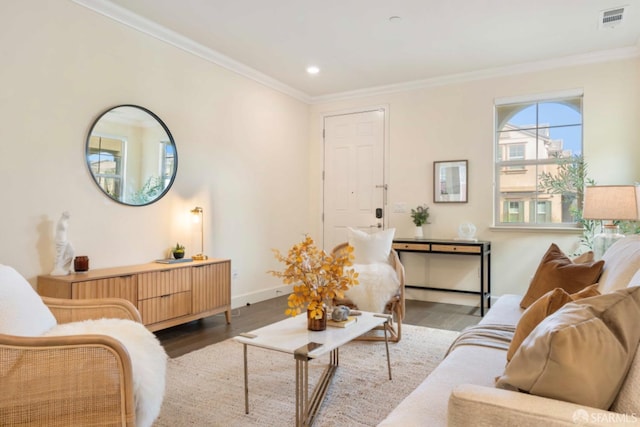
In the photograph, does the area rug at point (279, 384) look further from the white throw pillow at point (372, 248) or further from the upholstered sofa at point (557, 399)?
the upholstered sofa at point (557, 399)

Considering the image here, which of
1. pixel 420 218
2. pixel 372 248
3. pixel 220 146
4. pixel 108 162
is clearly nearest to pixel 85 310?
pixel 108 162

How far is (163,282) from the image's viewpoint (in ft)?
11.4

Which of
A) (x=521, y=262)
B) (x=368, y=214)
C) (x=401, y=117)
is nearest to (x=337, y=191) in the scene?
(x=368, y=214)

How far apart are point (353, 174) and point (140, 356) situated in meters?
4.27

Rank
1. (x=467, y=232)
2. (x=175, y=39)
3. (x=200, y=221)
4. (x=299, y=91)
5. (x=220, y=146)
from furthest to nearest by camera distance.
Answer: (x=299, y=91), (x=467, y=232), (x=220, y=146), (x=200, y=221), (x=175, y=39)

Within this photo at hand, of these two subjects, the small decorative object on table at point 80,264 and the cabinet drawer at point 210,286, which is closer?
the small decorative object on table at point 80,264

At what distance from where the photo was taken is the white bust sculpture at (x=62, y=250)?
302 cm

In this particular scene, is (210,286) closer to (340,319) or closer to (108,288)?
(108,288)

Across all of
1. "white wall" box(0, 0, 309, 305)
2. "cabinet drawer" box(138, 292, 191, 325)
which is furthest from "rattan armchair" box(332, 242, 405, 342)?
"white wall" box(0, 0, 309, 305)

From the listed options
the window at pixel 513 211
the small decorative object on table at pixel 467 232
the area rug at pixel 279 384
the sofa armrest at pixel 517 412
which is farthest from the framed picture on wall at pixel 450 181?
the sofa armrest at pixel 517 412

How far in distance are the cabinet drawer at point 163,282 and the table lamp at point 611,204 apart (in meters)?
3.39

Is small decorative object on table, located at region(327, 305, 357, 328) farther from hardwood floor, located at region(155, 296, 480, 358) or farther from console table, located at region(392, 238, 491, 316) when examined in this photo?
console table, located at region(392, 238, 491, 316)

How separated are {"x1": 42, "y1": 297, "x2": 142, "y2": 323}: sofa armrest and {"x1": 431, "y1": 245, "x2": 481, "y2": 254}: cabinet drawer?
11.0ft

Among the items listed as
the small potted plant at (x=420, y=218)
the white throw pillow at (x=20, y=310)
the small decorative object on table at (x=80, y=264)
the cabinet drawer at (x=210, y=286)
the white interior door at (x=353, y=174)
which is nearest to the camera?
the white throw pillow at (x=20, y=310)
